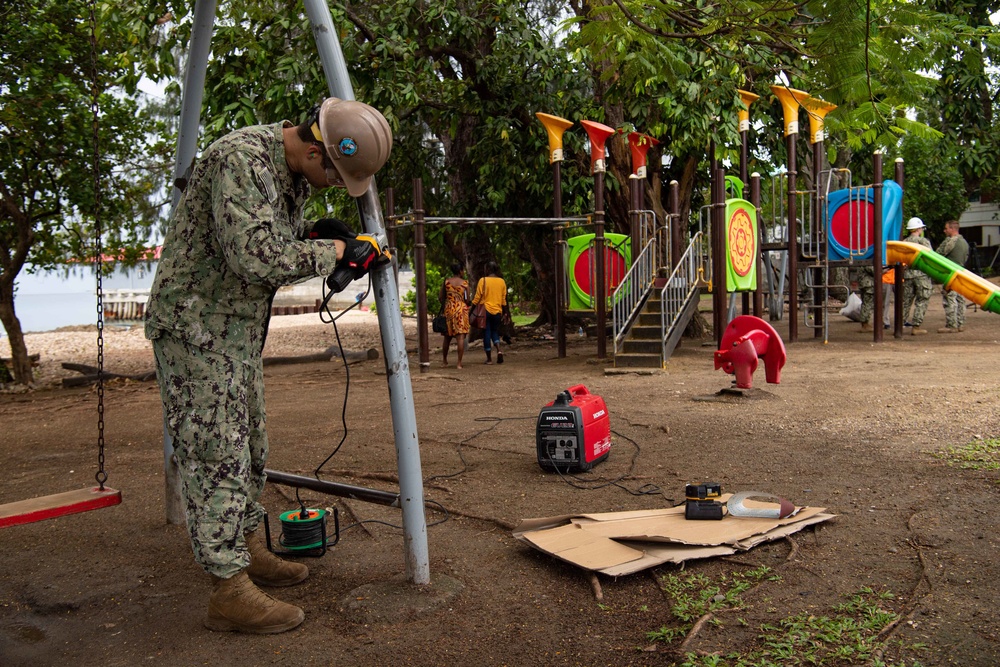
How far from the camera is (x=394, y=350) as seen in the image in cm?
351

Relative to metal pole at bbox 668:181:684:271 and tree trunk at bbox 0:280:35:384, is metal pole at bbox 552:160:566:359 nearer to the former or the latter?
metal pole at bbox 668:181:684:271

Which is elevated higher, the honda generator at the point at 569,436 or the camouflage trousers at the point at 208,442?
the camouflage trousers at the point at 208,442

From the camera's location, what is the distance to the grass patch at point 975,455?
5.25 meters

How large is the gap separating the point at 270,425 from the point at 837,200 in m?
10.8

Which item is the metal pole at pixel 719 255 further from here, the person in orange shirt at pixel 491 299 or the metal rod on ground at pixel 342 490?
the metal rod on ground at pixel 342 490

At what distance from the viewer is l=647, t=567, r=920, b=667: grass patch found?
9.35 ft

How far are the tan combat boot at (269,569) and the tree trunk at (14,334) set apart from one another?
1001cm

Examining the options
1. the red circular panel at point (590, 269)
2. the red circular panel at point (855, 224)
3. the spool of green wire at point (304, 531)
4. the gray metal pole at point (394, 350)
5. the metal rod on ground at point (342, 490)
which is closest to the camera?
the gray metal pole at point (394, 350)

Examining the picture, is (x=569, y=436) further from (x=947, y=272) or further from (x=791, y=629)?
(x=947, y=272)

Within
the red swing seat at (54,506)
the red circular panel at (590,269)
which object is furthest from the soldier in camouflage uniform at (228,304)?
the red circular panel at (590,269)

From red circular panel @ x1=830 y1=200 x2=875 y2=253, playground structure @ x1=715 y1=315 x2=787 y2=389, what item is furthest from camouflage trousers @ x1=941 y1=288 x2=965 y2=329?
playground structure @ x1=715 y1=315 x2=787 y2=389

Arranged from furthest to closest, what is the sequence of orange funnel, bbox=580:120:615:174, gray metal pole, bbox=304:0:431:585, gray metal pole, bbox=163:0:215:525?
orange funnel, bbox=580:120:615:174 → gray metal pole, bbox=163:0:215:525 → gray metal pole, bbox=304:0:431:585

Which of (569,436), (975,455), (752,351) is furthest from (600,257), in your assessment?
(975,455)

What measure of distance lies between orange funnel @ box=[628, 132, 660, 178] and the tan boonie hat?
10634 millimetres
